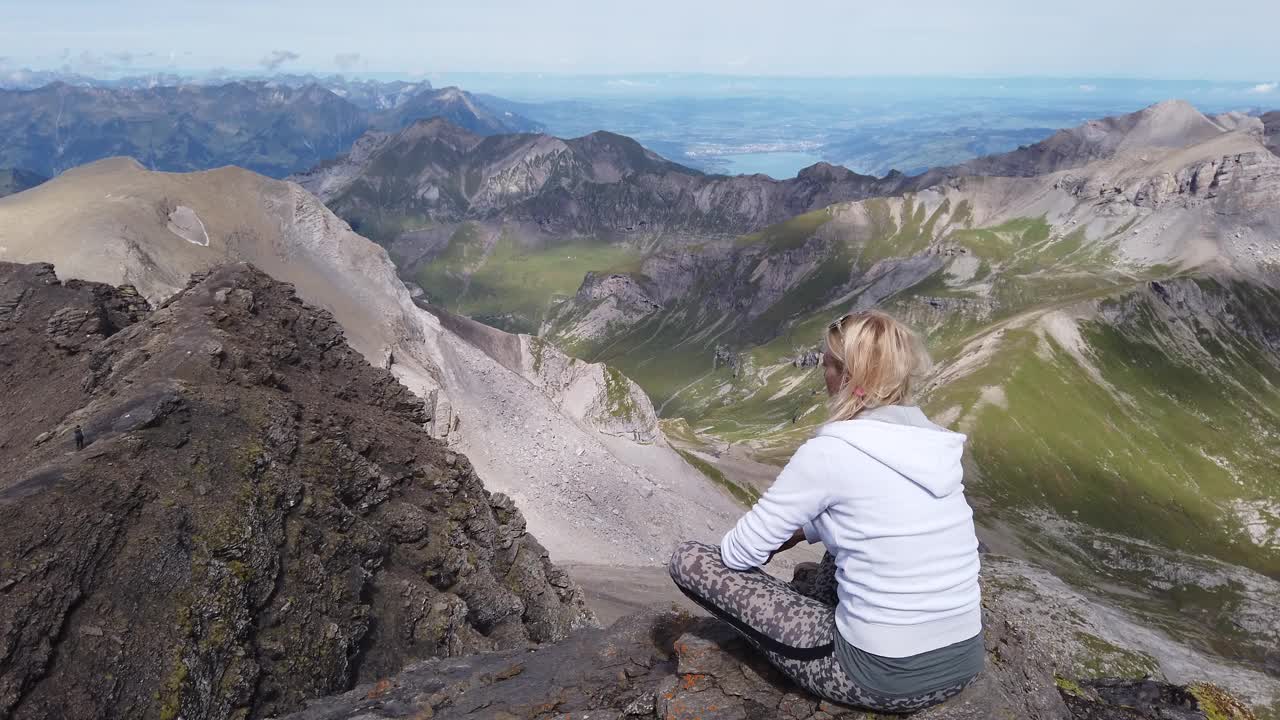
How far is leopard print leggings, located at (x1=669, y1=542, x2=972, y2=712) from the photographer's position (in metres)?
9.12

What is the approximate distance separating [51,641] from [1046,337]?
218432 mm

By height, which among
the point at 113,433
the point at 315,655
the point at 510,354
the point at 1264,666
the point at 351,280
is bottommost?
the point at 1264,666

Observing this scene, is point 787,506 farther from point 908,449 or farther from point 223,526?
point 223,526

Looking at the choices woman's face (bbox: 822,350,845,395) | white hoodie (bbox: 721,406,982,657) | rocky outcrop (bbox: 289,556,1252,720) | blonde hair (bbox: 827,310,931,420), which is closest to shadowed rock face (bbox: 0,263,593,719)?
rocky outcrop (bbox: 289,556,1252,720)

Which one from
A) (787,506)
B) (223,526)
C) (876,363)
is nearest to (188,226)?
(223,526)

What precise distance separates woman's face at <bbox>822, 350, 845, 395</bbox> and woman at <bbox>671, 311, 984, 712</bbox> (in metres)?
0.02

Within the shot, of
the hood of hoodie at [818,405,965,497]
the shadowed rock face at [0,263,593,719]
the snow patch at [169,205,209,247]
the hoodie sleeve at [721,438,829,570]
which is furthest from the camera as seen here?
the snow patch at [169,205,209,247]

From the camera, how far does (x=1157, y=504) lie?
511ft

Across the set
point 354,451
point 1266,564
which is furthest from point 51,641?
point 1266,564

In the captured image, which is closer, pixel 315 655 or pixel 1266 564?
pixel 315 655

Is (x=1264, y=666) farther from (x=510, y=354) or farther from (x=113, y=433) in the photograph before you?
(x=113, y=433)

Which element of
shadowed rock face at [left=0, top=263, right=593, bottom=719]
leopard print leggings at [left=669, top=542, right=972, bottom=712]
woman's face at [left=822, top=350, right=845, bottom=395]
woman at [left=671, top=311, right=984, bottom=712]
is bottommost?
shadowed rock face at [left=0, top=263, right=593, bottom=719]

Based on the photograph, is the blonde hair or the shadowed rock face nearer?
the blonde hair

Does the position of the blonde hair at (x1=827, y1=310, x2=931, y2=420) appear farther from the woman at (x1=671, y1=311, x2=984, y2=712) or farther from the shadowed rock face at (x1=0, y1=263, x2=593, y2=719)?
the shadowed rock face at (x1=0, y1=263, x2=593, y2=719)
